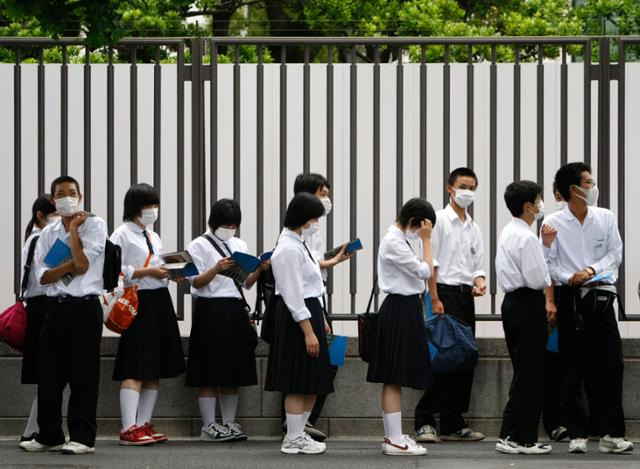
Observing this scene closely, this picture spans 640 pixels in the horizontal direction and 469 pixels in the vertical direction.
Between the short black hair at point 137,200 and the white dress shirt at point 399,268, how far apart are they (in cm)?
157

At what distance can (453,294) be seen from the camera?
9.26 meters

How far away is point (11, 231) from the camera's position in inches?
392

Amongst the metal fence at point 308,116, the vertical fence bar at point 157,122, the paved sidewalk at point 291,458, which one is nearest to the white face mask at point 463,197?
Answer: the metal fence at point 308,116

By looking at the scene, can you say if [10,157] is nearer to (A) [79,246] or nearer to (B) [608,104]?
(A) [79,246]

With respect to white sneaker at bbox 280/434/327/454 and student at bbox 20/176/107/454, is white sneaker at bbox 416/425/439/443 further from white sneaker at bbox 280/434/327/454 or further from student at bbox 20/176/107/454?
student at bbox 20/176/107/454

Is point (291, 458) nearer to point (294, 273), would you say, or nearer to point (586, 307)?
point (294, 273)

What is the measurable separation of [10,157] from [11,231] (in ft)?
1.73

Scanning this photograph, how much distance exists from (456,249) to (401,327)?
2.88ft

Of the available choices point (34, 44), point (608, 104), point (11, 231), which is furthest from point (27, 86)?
point (608, 104)

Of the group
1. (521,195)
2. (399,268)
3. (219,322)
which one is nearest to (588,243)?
(521,195)

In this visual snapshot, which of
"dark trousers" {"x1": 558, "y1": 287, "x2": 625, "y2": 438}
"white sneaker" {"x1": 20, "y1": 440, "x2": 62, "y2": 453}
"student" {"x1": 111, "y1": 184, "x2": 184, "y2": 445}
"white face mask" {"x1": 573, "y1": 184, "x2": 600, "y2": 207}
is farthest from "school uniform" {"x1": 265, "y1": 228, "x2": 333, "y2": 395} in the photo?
"white face mask" {"x1": 573, "y1": 184, "x2": 600, "y2": 207}

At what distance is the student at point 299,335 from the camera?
851cm

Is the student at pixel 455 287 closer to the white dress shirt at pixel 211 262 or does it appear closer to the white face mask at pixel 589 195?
the white face mask at pixel 589 195

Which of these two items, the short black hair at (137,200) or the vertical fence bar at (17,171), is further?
the vertical fence bar at (17,171)
